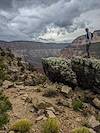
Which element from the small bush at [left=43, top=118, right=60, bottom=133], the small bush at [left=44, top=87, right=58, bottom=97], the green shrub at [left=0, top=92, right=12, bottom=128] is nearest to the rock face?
the small bush at [left=44, top=87, right=58, bottom=97]

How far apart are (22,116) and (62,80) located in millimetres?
5389

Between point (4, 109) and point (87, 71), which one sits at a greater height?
point (87, 71)

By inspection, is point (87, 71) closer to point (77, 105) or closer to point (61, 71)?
point (61, 71)

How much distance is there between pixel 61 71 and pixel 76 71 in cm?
98

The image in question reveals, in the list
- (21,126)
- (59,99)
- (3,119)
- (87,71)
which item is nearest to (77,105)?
(59,99)

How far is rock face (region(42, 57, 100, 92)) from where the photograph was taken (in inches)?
721

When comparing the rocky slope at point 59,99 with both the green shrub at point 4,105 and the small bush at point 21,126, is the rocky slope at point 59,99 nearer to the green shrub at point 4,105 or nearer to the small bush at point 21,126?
the small bush at point 21,126

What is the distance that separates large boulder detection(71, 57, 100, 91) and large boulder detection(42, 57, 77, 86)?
13.9 inches

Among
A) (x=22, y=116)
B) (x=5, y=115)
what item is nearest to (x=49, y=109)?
(x=22, y=116)

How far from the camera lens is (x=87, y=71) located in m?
18.6

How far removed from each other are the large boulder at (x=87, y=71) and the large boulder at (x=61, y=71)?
35 cm

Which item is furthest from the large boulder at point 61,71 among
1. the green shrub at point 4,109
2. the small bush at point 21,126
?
the small bush at point 21,126

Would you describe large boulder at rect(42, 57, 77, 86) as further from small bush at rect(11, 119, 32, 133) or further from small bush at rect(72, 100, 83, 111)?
small bush at rect(11, 119, 32, 133)

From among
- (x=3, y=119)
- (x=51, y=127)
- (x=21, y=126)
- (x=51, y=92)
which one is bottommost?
(x=51, y=127)
